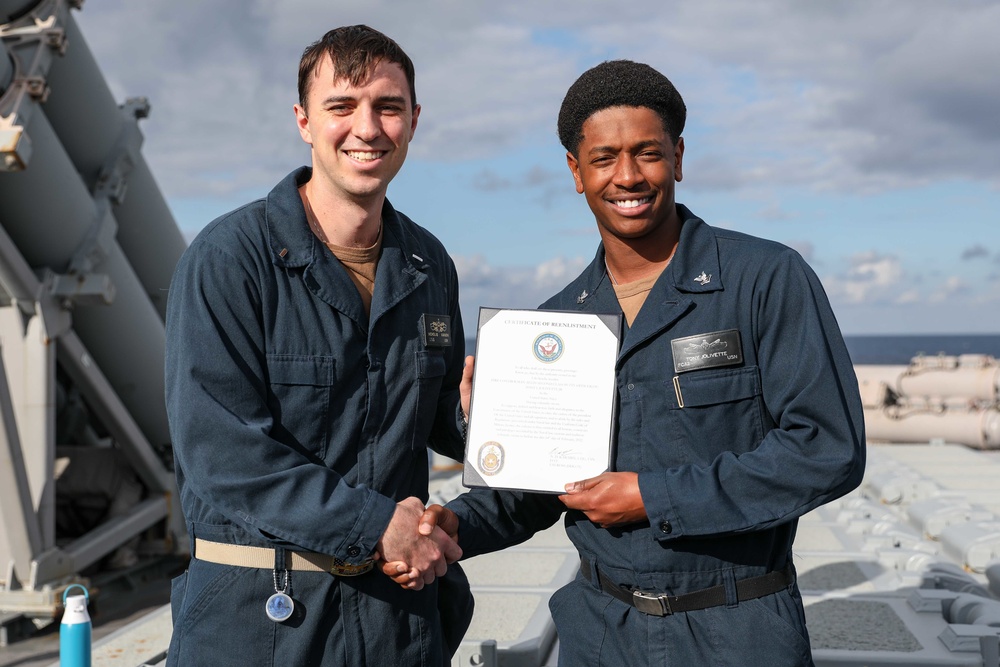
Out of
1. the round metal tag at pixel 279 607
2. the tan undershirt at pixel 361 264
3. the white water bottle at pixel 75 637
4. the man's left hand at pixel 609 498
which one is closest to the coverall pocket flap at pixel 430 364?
the tan undershirt at pixel 361 264

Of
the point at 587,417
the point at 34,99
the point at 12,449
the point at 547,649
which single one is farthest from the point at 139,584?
the point at 587,417

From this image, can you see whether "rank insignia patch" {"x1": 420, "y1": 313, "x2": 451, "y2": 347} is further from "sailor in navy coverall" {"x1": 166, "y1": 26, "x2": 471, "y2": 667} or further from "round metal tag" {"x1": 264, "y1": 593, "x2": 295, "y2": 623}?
"round metal tag" {"x1": 264, "y1": 593, "x2": 295, "y2": 623}

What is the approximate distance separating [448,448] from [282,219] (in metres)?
0.91

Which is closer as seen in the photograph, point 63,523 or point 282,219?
point 282,219

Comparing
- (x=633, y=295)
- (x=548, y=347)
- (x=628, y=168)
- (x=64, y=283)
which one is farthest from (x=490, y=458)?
(x=64, y=283)

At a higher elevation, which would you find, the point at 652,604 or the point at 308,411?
the point at 308,411

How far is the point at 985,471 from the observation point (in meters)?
11.0

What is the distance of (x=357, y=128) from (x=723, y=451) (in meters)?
1.29

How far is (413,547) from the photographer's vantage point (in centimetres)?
267

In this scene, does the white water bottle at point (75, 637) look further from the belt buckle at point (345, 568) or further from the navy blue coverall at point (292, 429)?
the belt buckle at point (345, 568)

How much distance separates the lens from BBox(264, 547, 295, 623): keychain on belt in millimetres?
2676

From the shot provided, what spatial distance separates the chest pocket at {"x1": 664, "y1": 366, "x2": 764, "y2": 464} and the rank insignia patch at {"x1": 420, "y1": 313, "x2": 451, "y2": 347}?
0.75m

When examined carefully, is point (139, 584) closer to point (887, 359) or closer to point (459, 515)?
point (459, 515)

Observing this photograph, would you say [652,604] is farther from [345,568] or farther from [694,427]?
[345,568]
